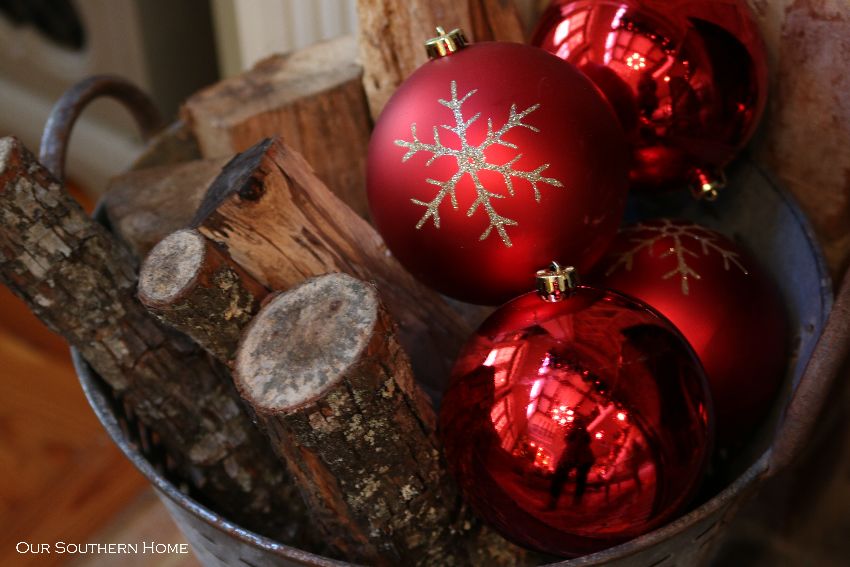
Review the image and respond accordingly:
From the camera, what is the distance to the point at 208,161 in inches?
33.3

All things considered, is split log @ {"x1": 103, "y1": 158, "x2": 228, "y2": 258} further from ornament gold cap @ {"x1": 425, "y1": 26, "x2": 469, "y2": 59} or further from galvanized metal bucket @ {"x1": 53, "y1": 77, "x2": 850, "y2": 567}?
ornament gold cap @ {"x1": 425, "y1": 26, "x2": 469, "y2": 59}

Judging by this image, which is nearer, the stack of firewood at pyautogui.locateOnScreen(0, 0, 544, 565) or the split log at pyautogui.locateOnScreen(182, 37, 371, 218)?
the stack of firewood at pyautogui.locateOnScreen(0, 0, 544, 565)

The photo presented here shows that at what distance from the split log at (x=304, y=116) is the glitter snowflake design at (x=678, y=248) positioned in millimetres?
323

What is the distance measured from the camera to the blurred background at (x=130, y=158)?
2.67 feet

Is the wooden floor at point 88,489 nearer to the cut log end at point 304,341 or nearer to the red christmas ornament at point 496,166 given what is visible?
the red christmas ornament at point 496,166

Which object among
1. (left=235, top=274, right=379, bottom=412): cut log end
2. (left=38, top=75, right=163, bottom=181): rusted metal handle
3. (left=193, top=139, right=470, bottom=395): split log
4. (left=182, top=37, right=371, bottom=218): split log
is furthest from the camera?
(left=182, top=37, right=371, bottom=218): split log

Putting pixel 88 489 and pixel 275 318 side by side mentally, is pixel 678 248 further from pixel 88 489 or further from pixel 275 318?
pixel 88 489

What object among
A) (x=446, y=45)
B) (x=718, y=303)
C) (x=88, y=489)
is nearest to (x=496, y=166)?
(x=446, y=45)

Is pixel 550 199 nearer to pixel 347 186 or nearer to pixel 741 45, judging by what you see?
pixel 741 45

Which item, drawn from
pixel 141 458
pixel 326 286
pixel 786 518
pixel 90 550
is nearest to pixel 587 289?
pixel 326 286

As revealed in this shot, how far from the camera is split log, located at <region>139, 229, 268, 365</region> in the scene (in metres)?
→ 0.59

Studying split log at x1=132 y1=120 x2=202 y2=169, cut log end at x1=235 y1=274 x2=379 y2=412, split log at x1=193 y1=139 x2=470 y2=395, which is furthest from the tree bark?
split log at x1=132 y1=120 x2=202 y2=169

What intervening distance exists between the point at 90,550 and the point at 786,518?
2.99ft

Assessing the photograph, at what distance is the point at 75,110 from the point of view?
2.67ft
